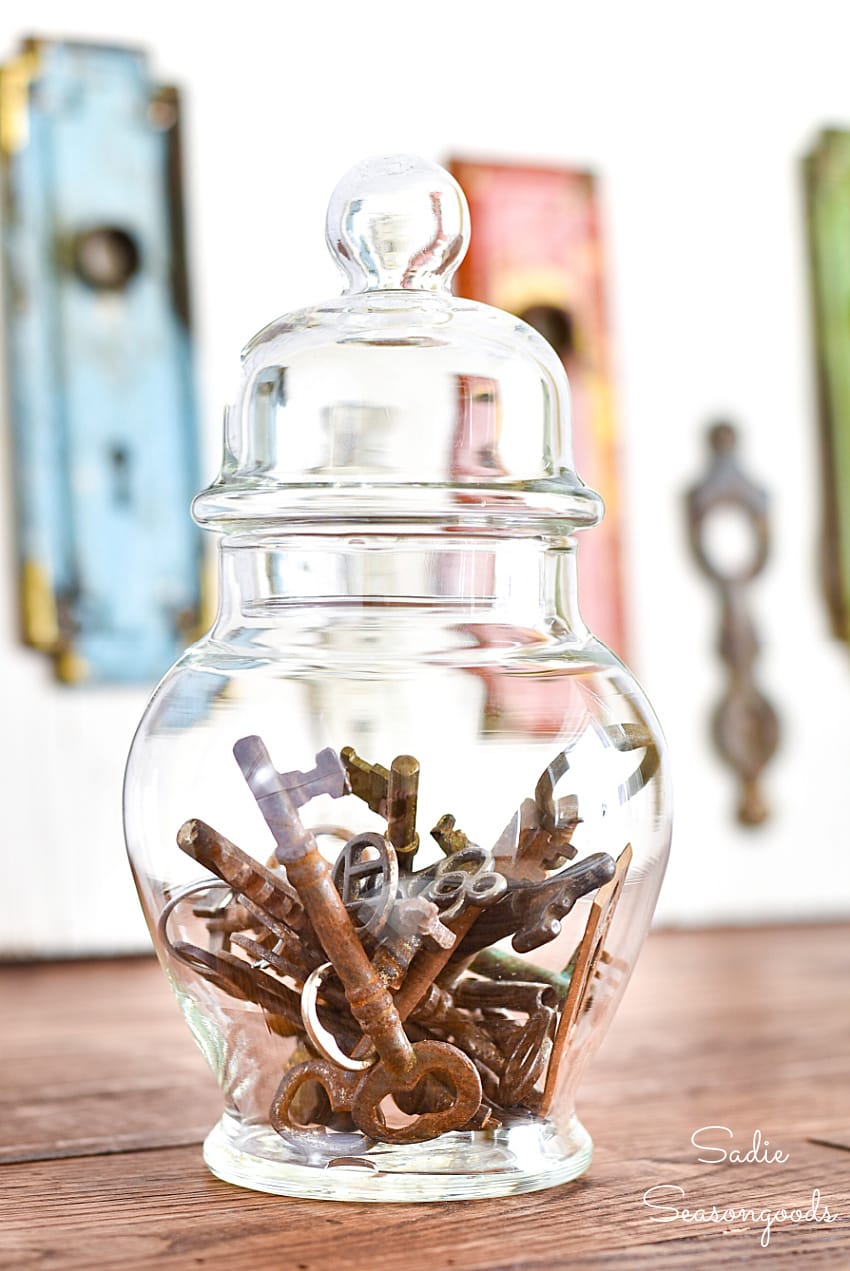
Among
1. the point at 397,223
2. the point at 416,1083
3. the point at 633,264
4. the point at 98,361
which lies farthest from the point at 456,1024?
the point at 633,264

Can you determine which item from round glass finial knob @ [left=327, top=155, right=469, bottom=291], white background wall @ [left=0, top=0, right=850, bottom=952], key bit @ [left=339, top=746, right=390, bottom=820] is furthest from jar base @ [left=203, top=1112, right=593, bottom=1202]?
white background wall @ [left=0, top=0, right=850, bottom=952]

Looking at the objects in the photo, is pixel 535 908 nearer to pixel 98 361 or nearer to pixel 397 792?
pixel 397 792

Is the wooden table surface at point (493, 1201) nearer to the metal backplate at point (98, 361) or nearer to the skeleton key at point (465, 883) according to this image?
the skeleton key at point (465, 883)

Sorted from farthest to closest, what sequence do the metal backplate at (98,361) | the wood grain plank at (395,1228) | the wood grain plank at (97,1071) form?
the metal backplate at (98,361), the wood grain plank at (97,1071), the wood grain plank at (395,1228)

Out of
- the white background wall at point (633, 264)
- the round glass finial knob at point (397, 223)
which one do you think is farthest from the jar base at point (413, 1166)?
the white background wall at point (633, 264)

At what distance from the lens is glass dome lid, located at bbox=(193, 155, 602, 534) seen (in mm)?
499

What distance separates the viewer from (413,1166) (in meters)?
0.49

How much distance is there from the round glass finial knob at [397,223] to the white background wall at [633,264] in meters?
0.80

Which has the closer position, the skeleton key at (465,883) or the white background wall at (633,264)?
the skeleton key at (465,883)

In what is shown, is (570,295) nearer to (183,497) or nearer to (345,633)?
(183,497)

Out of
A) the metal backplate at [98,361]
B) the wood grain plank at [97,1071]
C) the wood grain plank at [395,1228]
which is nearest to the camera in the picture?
the wood grain plank at [395,1228]

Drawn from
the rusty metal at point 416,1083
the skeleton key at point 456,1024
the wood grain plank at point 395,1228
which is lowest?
the wood grain plank at point 395,1228

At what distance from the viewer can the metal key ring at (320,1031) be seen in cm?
47

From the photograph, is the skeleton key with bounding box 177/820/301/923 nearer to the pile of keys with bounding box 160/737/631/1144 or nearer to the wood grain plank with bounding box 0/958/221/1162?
the pile of keys with bounding box 160/737/631/1144
